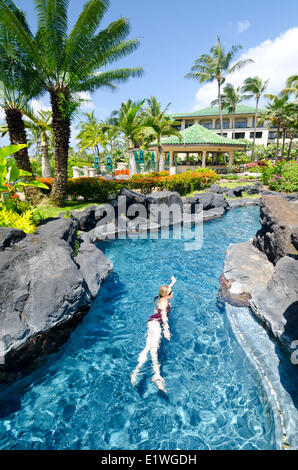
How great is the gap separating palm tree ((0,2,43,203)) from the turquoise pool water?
10.7 metres

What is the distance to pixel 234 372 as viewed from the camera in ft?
13.9

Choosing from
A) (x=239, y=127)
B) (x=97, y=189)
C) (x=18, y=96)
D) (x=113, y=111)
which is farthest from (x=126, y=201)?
(x=239, y=127)

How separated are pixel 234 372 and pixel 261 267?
3252 mm

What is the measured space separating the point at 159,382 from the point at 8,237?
4.19m

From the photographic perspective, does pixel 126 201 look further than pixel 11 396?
Yes

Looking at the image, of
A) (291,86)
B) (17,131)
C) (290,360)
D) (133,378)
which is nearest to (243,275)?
(290,360)

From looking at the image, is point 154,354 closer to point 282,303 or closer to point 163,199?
point 282,303

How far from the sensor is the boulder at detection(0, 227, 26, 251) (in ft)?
16.7

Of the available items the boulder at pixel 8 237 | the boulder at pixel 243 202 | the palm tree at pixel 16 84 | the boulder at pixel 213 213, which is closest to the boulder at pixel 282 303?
the boulder at pixel 8 237

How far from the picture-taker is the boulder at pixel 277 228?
639 cm

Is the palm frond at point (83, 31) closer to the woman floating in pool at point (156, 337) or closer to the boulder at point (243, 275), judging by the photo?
the boulder at point (243, 275)

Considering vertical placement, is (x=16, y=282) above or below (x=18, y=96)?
below

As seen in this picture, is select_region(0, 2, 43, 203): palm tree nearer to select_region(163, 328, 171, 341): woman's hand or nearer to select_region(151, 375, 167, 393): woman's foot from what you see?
select_region(163, 328, 171, 341): woman's hand

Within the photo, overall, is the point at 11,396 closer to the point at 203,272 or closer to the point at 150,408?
the point at 150,408
